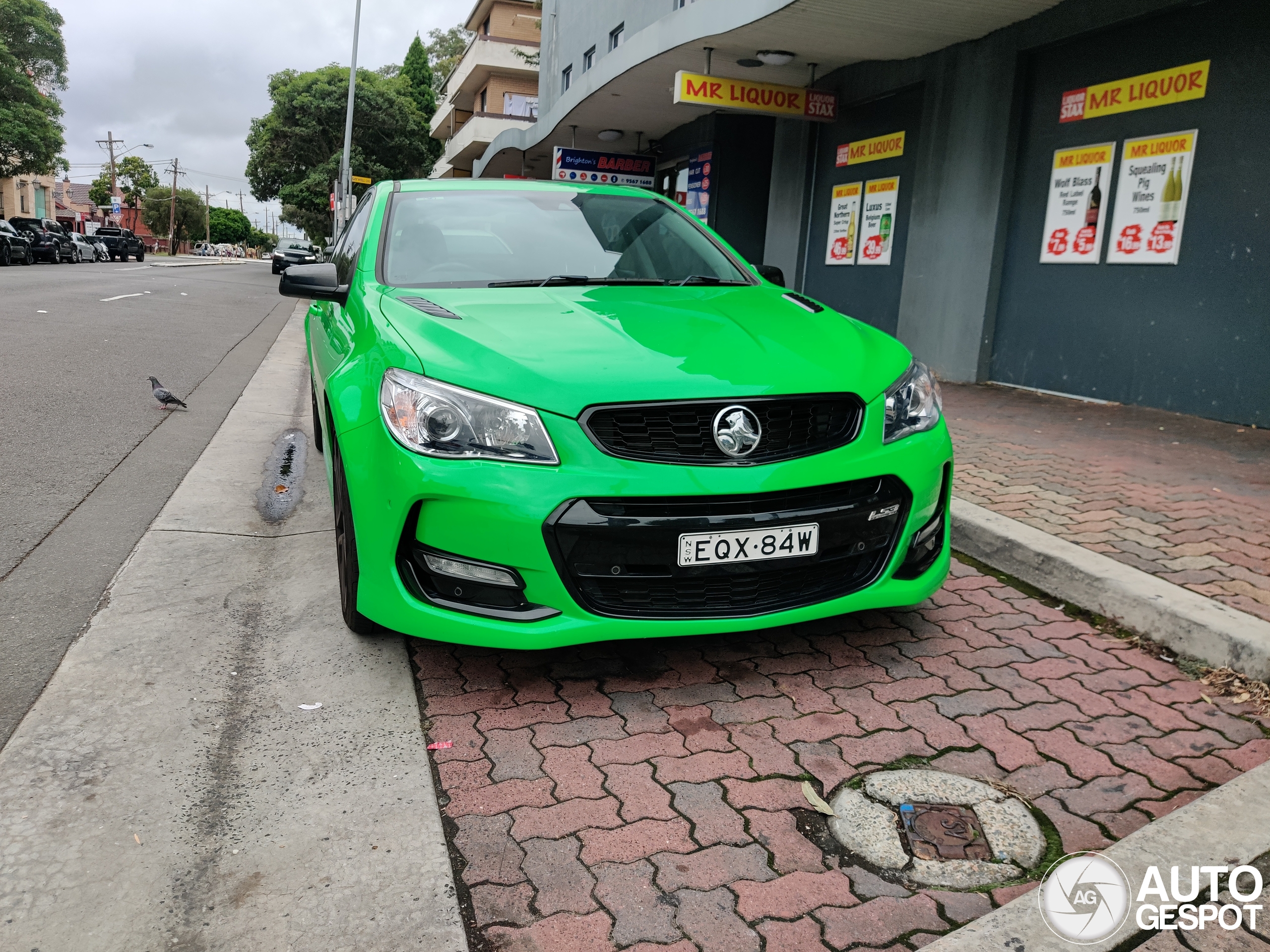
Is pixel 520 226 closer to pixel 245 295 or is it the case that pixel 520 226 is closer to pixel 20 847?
pixel 20 847

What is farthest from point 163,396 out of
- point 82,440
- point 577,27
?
point 577,27

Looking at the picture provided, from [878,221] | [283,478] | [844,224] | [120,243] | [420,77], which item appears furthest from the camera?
[420,77]

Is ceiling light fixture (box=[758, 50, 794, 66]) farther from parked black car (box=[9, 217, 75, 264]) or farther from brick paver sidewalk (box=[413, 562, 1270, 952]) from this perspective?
parked black car (box=[9, 217, 75, 264])

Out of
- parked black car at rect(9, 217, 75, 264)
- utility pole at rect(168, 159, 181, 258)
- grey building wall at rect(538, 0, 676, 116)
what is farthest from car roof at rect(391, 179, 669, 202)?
utility pole at rect(168, 159, 181, 258)

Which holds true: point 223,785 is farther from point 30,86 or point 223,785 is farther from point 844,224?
point 30,86

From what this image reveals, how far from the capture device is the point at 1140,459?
19.0 ft

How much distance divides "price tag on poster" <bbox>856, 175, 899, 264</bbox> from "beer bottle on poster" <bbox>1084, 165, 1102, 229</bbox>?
2960 mm

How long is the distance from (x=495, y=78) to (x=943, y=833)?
4201 cm

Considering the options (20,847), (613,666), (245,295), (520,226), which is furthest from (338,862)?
(245,295)

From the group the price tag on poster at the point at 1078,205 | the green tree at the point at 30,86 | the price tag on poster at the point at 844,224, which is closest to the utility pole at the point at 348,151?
the green tree at the point at 30,86

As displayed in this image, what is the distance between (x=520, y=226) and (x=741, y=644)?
6.70ft

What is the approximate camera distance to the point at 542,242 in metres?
4.09

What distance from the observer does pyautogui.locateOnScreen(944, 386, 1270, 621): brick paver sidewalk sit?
3.90 meters

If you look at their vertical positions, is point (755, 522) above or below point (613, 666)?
above
